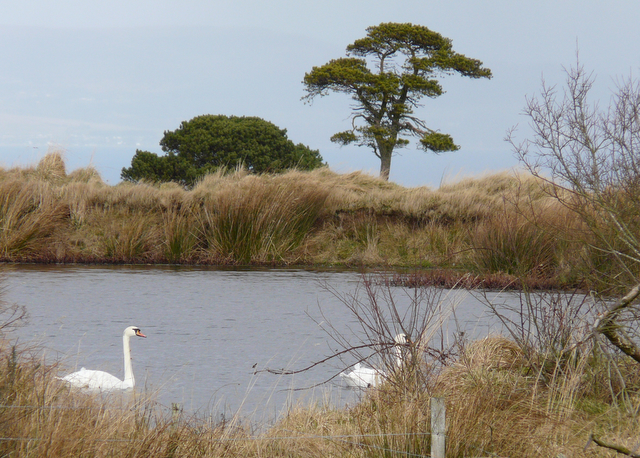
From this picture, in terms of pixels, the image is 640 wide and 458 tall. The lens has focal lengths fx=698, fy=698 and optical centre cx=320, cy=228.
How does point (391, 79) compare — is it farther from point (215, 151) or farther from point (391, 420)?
point (391, 420)

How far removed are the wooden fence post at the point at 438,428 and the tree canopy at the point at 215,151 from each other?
84.6ft

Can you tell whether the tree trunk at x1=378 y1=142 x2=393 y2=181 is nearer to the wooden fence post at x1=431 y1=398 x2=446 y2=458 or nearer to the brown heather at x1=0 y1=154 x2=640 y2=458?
the brown heather at x1=0 y1=154 x2=640 y2=458

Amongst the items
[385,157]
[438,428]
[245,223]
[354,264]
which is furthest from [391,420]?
[385,157]

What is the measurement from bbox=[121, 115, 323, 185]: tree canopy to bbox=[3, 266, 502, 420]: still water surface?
15250mm

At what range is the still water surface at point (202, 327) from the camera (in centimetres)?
555

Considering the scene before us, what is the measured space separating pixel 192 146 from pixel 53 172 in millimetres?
9591

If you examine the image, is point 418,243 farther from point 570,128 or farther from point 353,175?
point 570,128

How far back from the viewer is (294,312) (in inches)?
372

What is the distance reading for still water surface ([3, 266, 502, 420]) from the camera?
18.2ft

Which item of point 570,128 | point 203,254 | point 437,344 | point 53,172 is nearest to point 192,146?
point 53,172

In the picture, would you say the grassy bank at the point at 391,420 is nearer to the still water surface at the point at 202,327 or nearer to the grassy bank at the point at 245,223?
the still water surface at the point at 202,327

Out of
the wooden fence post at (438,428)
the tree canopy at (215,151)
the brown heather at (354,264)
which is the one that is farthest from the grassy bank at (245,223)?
the wooden fence post at (438,428)

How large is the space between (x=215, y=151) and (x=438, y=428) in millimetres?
28564

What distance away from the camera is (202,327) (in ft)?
27.1
